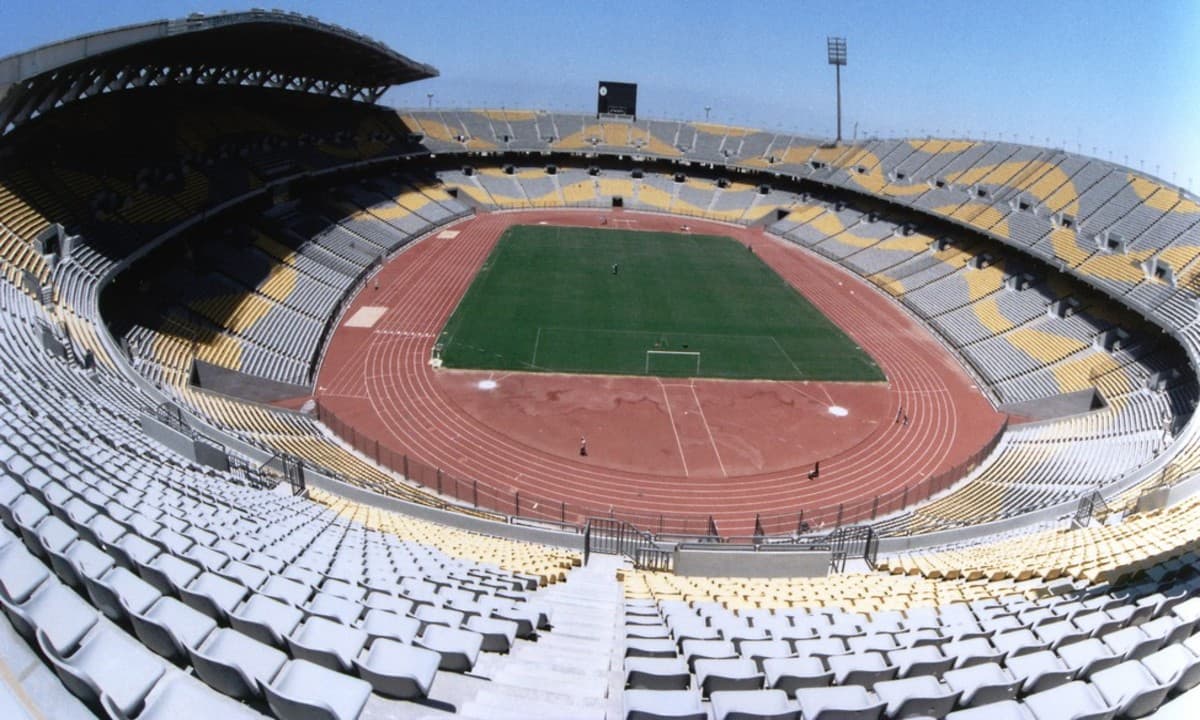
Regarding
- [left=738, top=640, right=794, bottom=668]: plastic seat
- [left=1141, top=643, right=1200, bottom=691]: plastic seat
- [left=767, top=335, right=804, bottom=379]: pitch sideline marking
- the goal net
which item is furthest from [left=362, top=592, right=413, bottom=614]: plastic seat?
[left=767, top=335, right=804, bottom=379]: pitch sideline marking

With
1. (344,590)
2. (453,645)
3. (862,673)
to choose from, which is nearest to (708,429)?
(344,590)

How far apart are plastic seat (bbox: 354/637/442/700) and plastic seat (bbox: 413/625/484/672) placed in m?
0.40

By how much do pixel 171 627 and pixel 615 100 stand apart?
233 feet

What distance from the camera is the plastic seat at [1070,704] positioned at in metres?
4.68

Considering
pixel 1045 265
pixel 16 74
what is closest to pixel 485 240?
pixel 16 74

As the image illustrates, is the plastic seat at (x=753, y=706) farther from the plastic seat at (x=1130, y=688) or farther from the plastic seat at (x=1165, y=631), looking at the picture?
the plastic seat at (x=1165, y=631)

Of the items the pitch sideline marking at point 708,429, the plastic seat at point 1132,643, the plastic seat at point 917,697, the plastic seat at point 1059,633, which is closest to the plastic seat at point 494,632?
the plastic seat at point 917,697

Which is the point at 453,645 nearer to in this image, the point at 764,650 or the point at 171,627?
the point at 171,627

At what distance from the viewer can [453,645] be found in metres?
5.48

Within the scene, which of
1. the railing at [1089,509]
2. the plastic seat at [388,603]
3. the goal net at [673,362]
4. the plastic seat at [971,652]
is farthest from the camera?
the goal net at [673,362]

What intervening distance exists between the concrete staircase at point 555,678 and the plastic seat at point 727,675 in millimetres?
680

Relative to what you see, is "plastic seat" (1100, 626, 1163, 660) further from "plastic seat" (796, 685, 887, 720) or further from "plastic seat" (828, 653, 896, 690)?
"plastic seat" (796, 685, 887, 720)

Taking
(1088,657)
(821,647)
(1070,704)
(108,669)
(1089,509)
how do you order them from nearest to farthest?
(108,669), (1070,704), (1088,657), (821,647), (1089,509)

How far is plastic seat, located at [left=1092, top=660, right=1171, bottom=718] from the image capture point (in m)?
4.69
